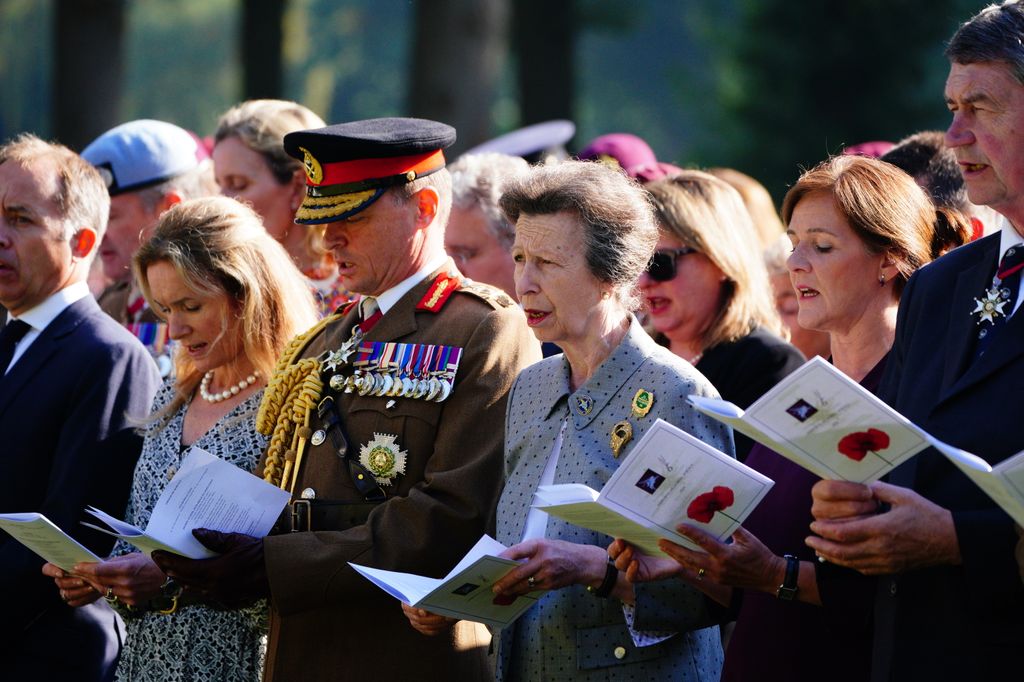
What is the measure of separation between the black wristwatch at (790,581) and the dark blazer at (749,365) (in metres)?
1.54

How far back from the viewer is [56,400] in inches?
197

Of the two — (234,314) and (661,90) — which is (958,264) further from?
(661,90)

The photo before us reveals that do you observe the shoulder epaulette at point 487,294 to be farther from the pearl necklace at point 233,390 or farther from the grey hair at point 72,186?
the grey hair at point 72,186

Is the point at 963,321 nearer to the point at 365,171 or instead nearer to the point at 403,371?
the point at 403,371

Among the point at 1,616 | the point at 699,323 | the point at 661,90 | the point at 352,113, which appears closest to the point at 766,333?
the point at 699,323

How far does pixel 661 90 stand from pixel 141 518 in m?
40.1

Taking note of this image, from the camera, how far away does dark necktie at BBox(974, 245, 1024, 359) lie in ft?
10.4

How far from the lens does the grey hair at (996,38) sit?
3197 millimetres

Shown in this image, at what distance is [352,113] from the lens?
155ft

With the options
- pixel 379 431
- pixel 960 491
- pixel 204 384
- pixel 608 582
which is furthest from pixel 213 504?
pixel 960 491

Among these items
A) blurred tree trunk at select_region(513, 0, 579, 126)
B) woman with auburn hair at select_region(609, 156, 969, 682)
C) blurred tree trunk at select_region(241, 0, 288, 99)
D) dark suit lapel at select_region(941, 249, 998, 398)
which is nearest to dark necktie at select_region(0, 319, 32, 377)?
woman with auburn hair at select_region(609, 156, 969, 682)

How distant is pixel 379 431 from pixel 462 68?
9.53 m

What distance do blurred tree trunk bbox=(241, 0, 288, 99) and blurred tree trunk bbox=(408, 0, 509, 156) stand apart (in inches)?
262

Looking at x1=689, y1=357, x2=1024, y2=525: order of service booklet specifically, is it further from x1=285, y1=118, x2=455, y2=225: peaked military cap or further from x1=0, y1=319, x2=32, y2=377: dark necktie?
x1=0, y1=319, x2=32, y2=377: dark necktie
